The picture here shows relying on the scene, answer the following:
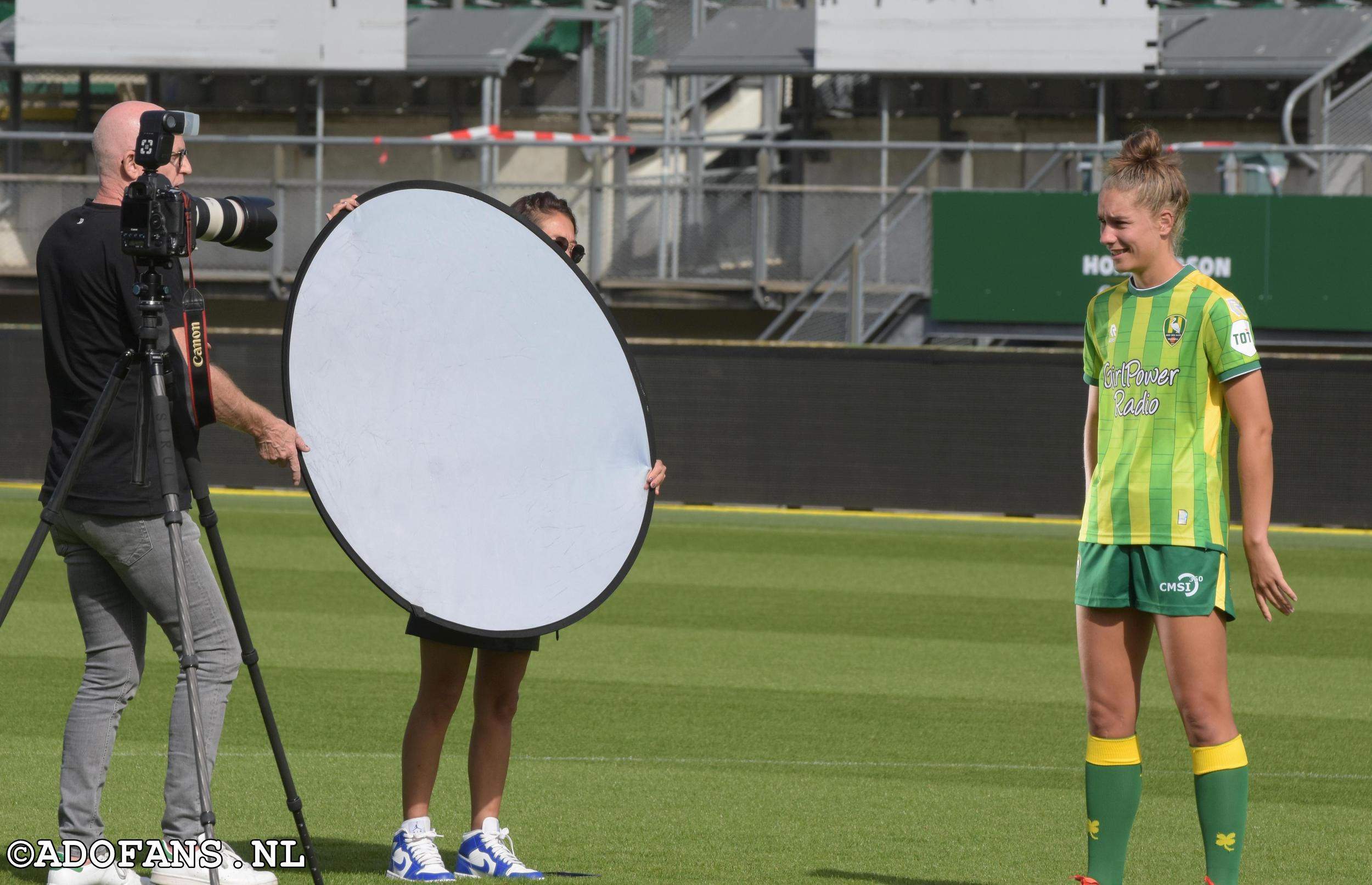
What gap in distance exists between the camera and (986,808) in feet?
21.1

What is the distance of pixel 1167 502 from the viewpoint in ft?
15.1

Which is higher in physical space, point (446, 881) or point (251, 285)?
point (251, 285)

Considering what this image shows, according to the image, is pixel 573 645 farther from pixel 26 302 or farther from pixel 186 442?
pixel 26 302

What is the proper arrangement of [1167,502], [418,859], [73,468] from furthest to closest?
[418,859], [1167,502], [73,468]

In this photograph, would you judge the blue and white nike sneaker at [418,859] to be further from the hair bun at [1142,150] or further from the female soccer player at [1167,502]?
the hair bun at [1142,150]

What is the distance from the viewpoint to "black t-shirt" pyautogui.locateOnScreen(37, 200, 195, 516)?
4605 millimetres

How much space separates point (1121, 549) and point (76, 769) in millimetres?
2654

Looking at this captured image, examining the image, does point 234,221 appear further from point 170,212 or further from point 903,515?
point 903,515

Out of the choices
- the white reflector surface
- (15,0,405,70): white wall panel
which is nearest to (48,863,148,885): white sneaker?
the white reflector surface

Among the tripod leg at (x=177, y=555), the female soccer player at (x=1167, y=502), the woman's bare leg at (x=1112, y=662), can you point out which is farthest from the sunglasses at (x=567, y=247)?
the woman's bare leg at (x=1112, y=662)

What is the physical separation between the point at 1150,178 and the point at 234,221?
224 centimetres

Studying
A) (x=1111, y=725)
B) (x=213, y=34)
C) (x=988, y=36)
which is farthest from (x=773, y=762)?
(x=213, y=34)

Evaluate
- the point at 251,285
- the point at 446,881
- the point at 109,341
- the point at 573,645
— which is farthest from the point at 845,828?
the point at 251,285

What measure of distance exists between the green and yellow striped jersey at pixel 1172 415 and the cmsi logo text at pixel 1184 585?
0.08 metres
